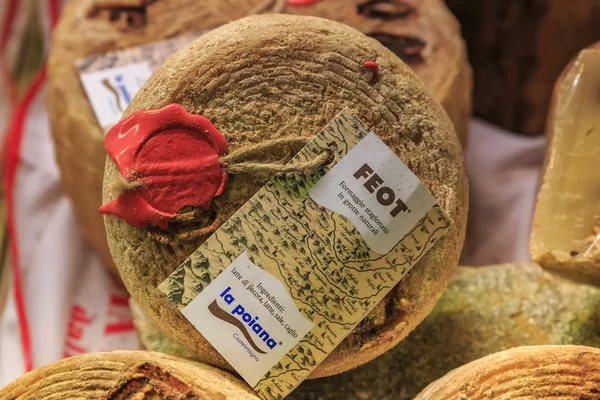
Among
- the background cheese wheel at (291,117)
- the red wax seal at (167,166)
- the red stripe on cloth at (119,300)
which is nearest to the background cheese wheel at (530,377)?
the background cheese wheel at (291,117)

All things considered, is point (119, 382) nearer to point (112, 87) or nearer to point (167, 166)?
point (167, 166)

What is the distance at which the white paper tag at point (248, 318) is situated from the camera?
782 millimetres

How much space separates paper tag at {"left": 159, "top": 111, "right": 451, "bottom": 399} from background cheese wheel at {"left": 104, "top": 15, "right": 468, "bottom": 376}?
0.03m

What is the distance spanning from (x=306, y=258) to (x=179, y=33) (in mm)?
653

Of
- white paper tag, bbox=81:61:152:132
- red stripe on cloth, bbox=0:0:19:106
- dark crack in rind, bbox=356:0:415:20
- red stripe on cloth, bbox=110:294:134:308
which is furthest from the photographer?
red stripe on cloth, bbox=0:0:19:106

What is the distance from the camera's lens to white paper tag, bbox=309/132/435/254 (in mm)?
793

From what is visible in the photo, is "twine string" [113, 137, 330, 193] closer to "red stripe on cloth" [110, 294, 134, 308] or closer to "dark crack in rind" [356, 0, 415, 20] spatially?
"dark crack in rind" [356, 0, 415, 20]

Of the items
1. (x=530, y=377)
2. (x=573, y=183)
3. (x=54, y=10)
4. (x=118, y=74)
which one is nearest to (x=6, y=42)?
(x=54, y=10)

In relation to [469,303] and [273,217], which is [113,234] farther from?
[469,303]

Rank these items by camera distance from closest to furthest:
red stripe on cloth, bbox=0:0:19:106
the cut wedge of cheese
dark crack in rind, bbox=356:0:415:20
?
the cut wedge of cheese < dark crack in rind, bbox=356:0:415:20 < red stripe on cloth, bbox=0:0:19:106

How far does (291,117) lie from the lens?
0.82 m

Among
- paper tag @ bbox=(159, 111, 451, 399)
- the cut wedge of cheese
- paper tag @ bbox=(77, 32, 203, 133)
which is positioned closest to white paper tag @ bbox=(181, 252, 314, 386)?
paper tag @ bbox=(159, 111, 451, 399)

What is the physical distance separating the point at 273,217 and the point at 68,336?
2.44 feet

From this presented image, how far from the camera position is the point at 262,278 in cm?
79
